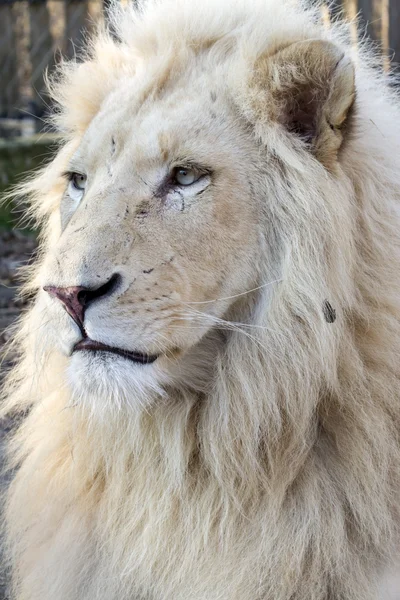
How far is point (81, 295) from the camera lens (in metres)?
1.81

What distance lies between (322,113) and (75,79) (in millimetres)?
806

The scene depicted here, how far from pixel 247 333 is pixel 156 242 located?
11.4 inches

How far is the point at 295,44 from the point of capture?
1.96 meters

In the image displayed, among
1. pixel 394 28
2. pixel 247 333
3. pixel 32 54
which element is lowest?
pixel 394 28

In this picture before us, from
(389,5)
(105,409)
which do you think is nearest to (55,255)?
(105,409)

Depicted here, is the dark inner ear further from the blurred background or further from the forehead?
the blurred background

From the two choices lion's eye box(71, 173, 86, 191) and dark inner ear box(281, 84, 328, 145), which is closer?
dark inner ear box(281, 84, 328, 145)

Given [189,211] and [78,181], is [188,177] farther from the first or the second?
[78,181]

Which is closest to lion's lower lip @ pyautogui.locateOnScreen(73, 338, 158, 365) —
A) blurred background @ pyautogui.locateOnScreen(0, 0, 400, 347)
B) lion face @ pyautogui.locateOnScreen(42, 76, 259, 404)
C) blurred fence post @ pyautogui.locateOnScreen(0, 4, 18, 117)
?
lion face @ pyautogui.locateOnScreen(42, 76, 259, 404)

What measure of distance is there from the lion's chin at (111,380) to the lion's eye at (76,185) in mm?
531

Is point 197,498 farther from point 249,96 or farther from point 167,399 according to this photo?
point 249,96

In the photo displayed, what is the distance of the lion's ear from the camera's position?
195 cm

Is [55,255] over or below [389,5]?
over

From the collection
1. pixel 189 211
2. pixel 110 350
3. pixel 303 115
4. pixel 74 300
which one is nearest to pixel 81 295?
pixel 74 300
